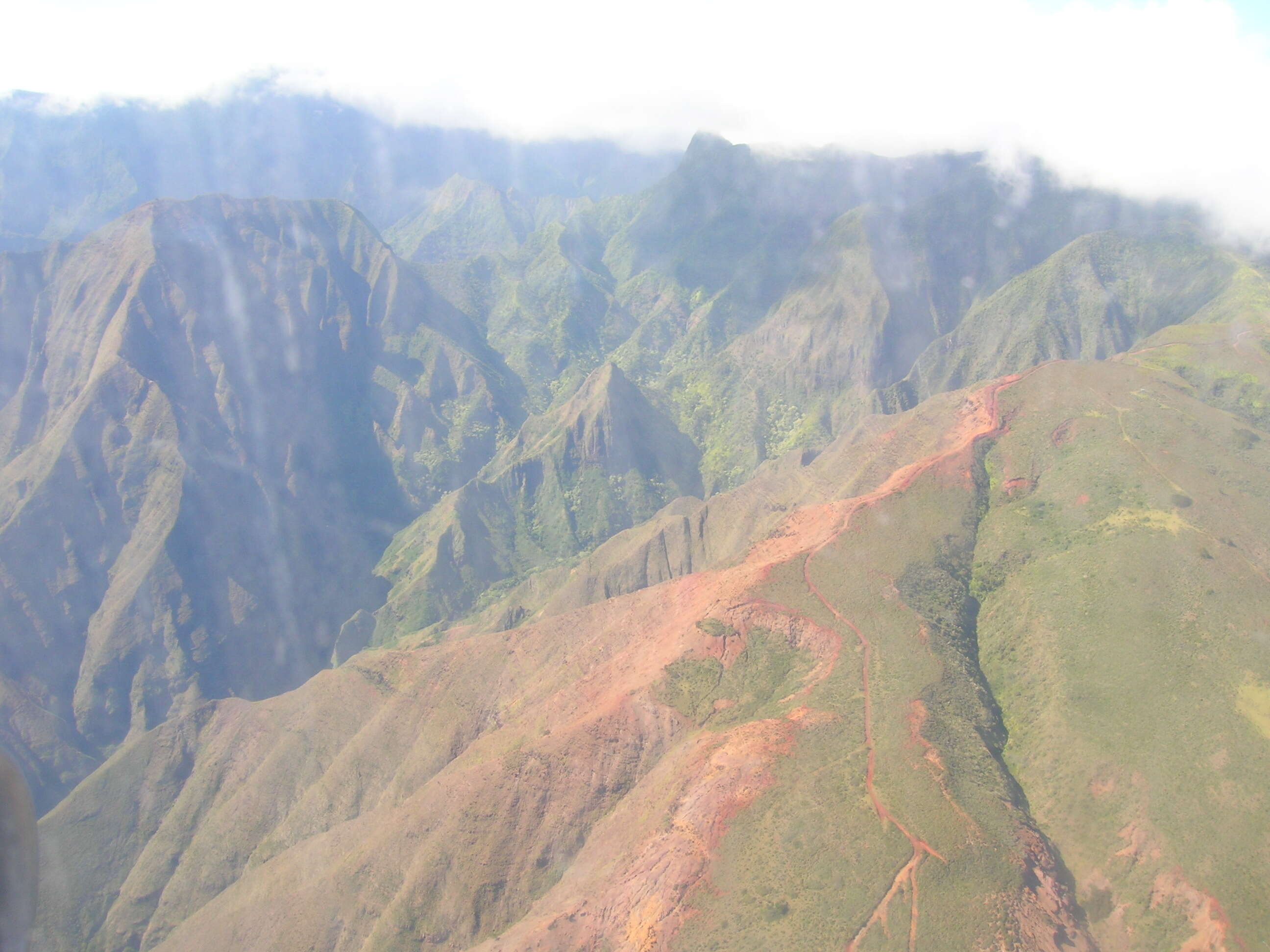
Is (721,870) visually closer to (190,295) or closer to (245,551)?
(245,551)

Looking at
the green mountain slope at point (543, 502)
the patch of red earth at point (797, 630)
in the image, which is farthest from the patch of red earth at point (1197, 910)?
the green mountain slope at point (543, 502)

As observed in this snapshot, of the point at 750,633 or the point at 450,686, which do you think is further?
the point at 450,686

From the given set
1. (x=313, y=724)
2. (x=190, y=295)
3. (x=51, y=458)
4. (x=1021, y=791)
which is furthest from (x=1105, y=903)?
(x=190, y=295)

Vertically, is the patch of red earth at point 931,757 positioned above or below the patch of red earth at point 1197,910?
above

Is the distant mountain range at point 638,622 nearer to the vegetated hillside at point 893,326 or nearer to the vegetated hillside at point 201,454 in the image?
the vegetated hillside at point 201,454

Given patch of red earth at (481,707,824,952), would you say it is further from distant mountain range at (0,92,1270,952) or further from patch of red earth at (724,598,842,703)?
patch of red earth at (724,598,842,703)

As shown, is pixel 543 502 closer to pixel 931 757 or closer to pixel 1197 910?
pixel 931 757

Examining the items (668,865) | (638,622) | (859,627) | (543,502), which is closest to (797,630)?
(859,627)
